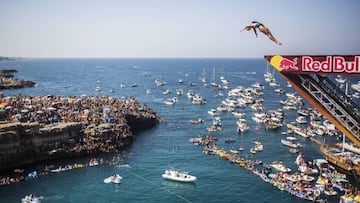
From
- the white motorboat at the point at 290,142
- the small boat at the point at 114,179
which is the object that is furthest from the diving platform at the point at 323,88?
the white motorboat at the point at 290,142

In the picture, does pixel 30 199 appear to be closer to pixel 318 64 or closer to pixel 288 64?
pixel 288 64

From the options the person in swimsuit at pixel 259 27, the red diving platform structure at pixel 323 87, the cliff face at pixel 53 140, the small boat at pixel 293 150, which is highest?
the person in swimsuit at pixel 259 27

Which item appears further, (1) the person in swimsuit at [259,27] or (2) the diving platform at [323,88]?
(2) the diving platform at [323,88]

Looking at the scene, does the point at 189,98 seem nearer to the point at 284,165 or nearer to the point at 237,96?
the point at 237,96

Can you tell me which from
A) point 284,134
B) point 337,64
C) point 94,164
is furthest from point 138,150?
point 337,64

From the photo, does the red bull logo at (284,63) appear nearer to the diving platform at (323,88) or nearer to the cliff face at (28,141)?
the diving platform at (323,88)

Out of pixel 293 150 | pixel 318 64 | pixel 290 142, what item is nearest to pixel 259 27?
pixel 318 64
